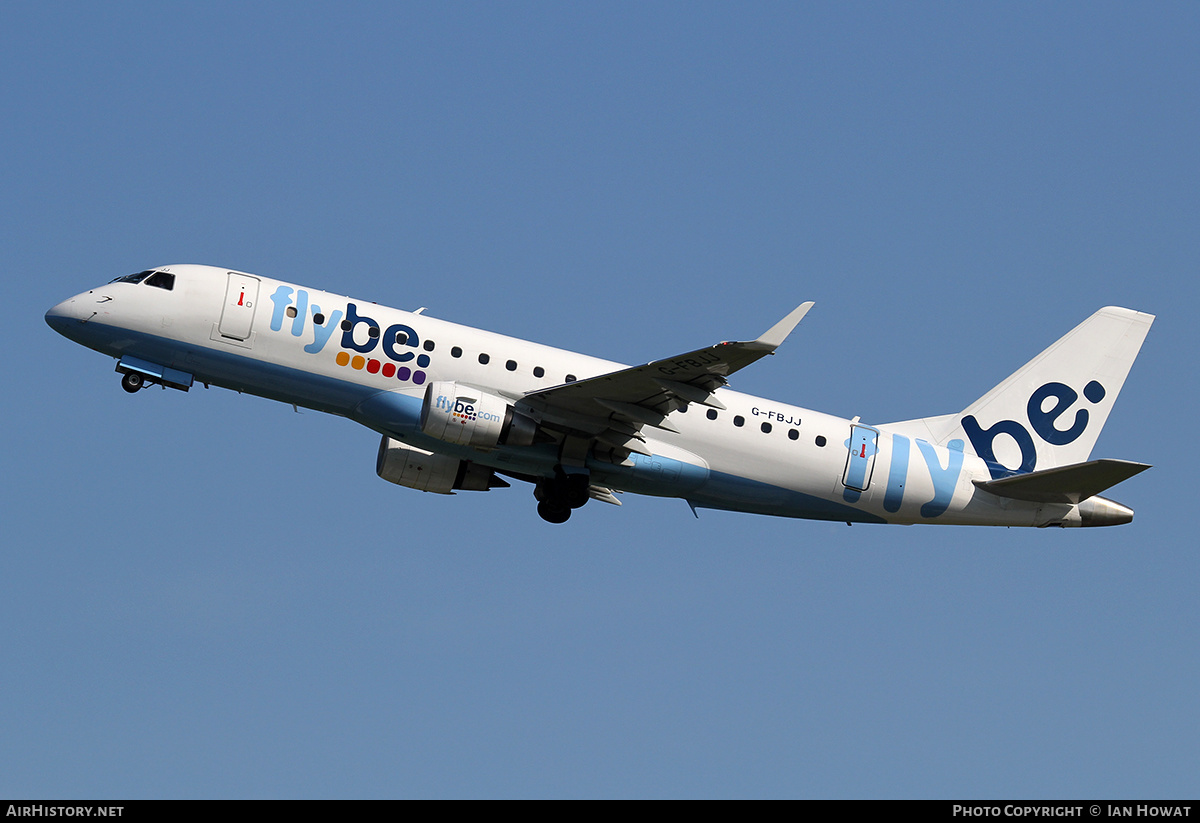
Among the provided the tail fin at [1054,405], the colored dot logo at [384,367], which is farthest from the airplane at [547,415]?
the tail fin at [1054,405]

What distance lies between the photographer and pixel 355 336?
34.3m

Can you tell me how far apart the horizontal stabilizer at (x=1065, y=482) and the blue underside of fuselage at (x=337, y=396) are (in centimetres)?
791

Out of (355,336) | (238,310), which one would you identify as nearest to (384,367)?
(355,336)

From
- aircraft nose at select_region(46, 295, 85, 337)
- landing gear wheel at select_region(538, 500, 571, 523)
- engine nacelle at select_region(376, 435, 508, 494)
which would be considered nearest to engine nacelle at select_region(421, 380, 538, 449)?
landing gear wheel at select_region(538, 500, 571, 523)

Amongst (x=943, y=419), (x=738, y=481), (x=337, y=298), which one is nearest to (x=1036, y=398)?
(x=943, y=419)

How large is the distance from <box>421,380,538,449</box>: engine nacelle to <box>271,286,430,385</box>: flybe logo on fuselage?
3.99 ft

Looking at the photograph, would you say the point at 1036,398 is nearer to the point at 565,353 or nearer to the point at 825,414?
the point at 825,414

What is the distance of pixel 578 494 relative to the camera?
35.8m

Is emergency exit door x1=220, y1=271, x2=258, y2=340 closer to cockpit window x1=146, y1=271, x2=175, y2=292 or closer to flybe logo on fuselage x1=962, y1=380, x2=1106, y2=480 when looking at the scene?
cockpit window x1=146, y1=271, x2=175, y2=292

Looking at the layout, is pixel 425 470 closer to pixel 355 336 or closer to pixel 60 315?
pixel 355 336

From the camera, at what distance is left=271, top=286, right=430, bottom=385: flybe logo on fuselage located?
34156 millimetres

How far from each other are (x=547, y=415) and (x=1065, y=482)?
14504mm

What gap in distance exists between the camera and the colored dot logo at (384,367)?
1344 inches

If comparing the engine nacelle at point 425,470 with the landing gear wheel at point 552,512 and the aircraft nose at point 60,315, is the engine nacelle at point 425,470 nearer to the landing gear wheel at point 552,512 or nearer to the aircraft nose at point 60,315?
the landing gear wheel at point 552,512
